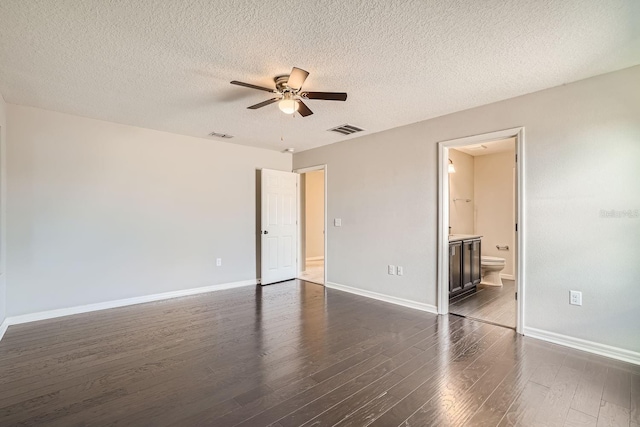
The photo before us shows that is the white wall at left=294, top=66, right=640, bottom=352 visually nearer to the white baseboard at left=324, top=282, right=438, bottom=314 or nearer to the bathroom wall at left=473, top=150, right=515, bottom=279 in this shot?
the white baseboard at left=324, top=282, right=438, bottom=314

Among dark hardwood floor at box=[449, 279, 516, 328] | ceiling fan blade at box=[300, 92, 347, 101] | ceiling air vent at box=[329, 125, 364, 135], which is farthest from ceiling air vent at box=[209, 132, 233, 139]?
dark hardwood floor at box=[449, 279, 516, 328]

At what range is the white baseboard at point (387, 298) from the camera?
12.5 ft

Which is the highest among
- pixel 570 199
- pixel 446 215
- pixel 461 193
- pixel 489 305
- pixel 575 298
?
pixel 461 193

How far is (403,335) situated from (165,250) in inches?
138

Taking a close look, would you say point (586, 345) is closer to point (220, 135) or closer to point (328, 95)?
point (328, 95)

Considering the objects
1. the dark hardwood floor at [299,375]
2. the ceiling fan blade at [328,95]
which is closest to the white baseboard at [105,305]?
the dark hardwood floor at [299,375]

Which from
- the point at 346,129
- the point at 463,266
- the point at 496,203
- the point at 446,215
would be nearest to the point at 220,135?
the point at 346,129

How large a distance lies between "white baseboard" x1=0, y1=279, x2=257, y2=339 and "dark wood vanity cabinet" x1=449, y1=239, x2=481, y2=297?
339cm

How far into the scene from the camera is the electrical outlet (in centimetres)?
275

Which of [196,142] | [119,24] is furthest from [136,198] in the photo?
[119,24]

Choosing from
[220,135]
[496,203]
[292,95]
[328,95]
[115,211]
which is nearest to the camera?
[328,95]

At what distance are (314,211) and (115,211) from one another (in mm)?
4658

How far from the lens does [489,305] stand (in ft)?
13.1

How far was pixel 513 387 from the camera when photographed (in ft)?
6.86
